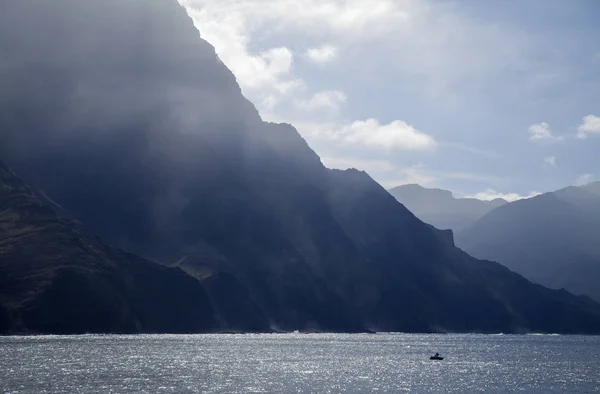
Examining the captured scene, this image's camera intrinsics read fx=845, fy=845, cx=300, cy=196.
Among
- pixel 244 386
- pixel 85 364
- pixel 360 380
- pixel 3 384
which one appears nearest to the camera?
pixel 3 384

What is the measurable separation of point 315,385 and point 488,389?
3170 cm

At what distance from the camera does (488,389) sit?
15338 cm

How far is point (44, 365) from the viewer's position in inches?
6786

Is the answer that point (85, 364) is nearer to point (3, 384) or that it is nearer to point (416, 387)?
point (3, 384)

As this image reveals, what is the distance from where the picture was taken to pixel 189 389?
135m

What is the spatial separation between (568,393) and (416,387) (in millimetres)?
26563

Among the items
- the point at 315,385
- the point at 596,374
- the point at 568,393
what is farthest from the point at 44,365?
the point at 596,374

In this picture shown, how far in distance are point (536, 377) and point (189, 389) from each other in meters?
85.4

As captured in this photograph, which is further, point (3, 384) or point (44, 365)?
point (44, 365)

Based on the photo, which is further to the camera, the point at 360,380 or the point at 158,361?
the point at 158,361

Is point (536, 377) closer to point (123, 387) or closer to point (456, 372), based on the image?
point (456, 372)

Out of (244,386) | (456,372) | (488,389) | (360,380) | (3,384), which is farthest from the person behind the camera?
(456,372)

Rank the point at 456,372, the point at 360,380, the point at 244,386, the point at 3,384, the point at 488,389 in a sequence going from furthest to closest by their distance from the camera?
the point at 456,372 < the point at 360,380 < the point at 488,389 < the point at 244,386 < the point at 3,384

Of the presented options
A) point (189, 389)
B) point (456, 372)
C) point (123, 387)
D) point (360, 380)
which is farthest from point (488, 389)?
point (123, 387)
